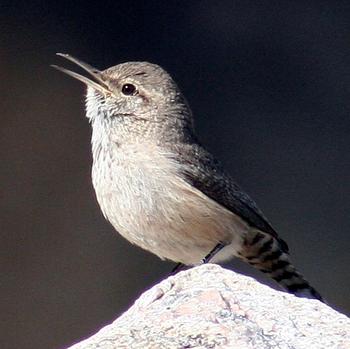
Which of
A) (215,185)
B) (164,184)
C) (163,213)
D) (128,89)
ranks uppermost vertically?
(128,89)

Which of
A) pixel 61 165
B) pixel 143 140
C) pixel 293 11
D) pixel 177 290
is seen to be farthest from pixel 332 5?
pixel 177 290

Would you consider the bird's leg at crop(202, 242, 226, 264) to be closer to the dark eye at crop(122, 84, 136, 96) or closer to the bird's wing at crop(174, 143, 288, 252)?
the bird's wing at crop(174, 143, 288, 252)

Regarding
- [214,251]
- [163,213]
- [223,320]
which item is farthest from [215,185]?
[223,320]

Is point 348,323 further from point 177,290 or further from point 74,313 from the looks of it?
point 74,313

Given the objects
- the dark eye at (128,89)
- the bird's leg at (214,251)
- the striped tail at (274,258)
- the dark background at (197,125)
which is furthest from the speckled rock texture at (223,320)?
the dark background at (197,125)

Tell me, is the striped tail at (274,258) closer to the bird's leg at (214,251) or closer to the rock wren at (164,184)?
the rock wren at (164,184)

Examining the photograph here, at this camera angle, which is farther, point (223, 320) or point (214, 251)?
point (214, 251)

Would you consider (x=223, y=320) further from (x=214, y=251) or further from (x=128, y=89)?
(x=128, y=89)
